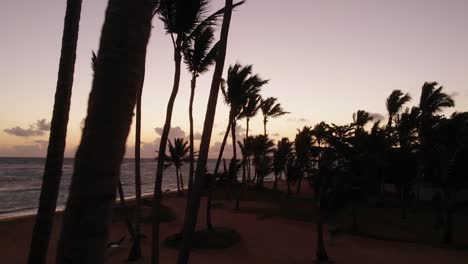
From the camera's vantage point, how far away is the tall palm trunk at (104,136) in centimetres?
174

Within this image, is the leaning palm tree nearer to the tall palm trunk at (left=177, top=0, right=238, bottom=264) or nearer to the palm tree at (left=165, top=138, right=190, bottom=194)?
the palm tree at (left=165, top=138, right=190, bottom=194)

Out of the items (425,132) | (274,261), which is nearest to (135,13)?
(274,261)

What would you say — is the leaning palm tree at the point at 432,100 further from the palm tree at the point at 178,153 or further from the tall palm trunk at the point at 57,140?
the tall palm trunk at the point at 57,140

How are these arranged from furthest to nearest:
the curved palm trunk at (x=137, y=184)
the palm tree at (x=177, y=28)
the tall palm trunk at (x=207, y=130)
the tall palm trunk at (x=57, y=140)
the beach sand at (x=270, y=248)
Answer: the beach sand at (x=270, y=248), the curved palm trunk at (x=137, y=184), the palm tree at (x=177, y=28), the tall palm trunk at (x=207, y=130), the tall palm trunk at (x=57, y=140)

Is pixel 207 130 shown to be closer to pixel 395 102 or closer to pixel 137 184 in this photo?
pixel 137 184

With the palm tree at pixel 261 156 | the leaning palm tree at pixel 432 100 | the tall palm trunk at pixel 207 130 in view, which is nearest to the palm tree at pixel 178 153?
the palm tree at pixel 261 156

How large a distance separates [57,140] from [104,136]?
4226 millimetres

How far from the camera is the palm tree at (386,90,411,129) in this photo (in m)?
30.7

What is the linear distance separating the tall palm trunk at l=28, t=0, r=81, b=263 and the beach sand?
6.80m

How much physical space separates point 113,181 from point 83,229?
274 millimetres

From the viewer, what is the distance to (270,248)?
1458 cm

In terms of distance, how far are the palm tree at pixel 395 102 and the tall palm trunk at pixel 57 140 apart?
97.9 ft

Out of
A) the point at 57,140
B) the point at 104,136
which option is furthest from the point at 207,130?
the point at 104,136

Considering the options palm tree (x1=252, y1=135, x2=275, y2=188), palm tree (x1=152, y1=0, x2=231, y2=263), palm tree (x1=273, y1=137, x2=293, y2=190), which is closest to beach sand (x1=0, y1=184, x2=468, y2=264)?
palm tree (x1=152, y1=0, x2=231, y2=263)
